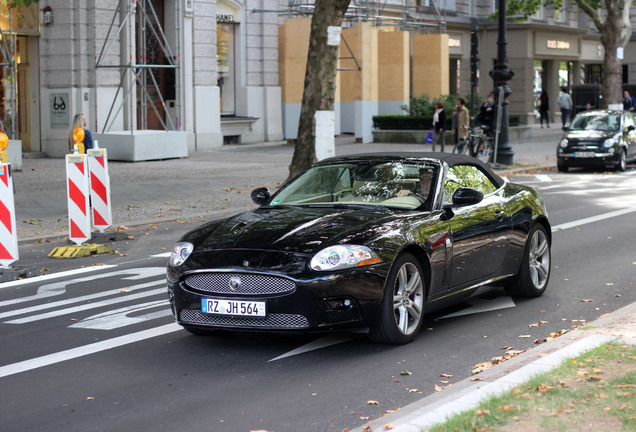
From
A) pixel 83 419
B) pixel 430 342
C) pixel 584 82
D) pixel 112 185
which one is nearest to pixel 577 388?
pixel 430 342

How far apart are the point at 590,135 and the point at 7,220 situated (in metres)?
18.6

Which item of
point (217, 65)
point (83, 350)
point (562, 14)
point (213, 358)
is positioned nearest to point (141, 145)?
point (217, 65)

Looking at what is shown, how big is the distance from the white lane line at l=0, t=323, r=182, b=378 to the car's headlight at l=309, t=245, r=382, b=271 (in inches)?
70.3

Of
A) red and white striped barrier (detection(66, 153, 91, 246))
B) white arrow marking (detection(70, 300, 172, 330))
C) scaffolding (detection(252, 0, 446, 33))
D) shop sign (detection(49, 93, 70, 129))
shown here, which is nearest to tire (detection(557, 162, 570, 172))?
scaffolding (detection(252, 0, 446, 33))

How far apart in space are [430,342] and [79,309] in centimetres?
341

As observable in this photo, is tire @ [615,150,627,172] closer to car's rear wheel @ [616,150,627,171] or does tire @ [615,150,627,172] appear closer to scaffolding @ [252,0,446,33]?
car's rear wheel @ [616,150,627,171]

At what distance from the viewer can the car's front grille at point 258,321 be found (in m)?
7.08

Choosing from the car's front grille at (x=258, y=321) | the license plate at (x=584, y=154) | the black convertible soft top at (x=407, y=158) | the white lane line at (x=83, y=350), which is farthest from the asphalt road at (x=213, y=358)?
the license plate at (x=584, y=154)

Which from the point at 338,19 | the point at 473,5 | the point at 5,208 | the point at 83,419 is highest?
the point at 473,5

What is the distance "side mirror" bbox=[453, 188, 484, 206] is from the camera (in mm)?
8172

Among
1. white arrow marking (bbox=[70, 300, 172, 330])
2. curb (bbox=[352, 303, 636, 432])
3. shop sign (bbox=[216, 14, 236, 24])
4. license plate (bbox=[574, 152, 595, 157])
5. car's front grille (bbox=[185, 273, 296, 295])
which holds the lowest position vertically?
white arrow marking (bbox=[70, 300, 172, 330])

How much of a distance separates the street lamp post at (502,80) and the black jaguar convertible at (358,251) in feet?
59.5

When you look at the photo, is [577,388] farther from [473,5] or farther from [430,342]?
[473,5]

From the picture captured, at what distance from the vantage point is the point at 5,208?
11.4m
